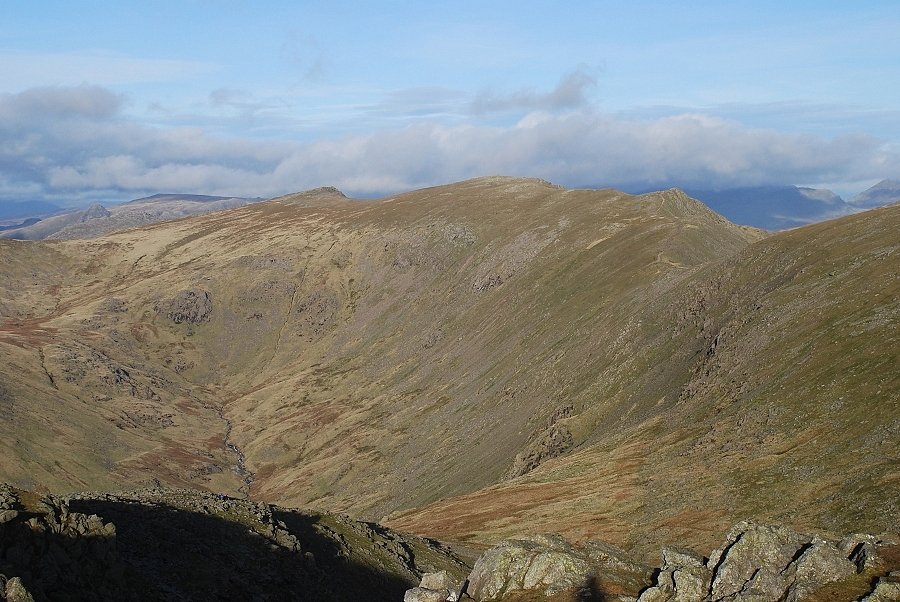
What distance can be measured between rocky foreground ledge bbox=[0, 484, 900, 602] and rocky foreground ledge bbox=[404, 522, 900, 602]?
73 millimetres

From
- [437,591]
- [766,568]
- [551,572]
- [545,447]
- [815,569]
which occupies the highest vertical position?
[815,569]

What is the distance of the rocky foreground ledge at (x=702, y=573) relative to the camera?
36.0m

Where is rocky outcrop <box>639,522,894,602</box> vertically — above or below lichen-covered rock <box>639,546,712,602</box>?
above

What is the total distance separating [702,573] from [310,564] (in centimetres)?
3022

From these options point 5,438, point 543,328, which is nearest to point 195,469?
point 5,438

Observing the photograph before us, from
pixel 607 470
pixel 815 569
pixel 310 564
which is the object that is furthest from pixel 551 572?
pixel 607 470

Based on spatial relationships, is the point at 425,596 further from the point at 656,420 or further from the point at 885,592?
the point at 656,420

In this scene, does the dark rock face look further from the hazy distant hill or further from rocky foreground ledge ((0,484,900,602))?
the hazy distant hill

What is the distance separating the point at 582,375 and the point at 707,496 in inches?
2451

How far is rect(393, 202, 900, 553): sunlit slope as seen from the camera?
74.6m

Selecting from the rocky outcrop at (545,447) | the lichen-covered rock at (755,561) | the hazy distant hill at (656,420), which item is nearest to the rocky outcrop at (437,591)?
the lichen-covered rock at (755,561)

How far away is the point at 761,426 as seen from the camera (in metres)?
92.4

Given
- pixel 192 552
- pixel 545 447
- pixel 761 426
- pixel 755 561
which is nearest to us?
pixel 755 561

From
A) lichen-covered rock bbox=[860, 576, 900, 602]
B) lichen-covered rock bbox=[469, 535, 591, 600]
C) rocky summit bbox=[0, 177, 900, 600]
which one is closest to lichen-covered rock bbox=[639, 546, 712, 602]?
rocky summit bbox=[0, 177, 900, 600]
